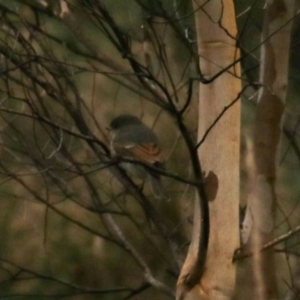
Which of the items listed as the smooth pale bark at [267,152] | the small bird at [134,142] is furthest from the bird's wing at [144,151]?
the smooth pale bark at [267,152]

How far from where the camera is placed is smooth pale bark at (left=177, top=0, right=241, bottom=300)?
1.30 meters

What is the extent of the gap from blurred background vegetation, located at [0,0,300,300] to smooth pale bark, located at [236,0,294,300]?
229 mm

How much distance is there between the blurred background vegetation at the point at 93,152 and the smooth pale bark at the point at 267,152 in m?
0.23

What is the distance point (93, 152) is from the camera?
1846 mm

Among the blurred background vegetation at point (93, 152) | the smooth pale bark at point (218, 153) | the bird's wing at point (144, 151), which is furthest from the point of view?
the bird's wing at point (144, 151)

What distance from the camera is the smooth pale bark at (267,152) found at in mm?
1366

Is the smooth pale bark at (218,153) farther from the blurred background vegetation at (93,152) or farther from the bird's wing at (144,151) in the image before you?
the bird's wing at (144,151)

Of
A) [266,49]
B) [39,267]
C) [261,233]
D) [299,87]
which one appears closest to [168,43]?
[299,87]

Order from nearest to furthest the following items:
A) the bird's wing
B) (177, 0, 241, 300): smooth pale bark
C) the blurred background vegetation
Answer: (177, 0, 241, 300): smooth pale bark → the blurred background vegetation → the bird's wing

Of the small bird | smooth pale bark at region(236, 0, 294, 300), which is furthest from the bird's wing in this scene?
smooth pale bark at region(236, 0, 294, 300)

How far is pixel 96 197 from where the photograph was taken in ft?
6.20

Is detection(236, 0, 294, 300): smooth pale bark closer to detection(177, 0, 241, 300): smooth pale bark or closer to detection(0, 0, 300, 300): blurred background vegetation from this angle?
detection(177, 0, 241, 300): smooth pale bark

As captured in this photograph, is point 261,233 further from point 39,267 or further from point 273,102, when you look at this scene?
point 39,267

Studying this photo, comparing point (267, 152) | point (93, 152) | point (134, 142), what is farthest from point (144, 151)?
point (267, 152)
